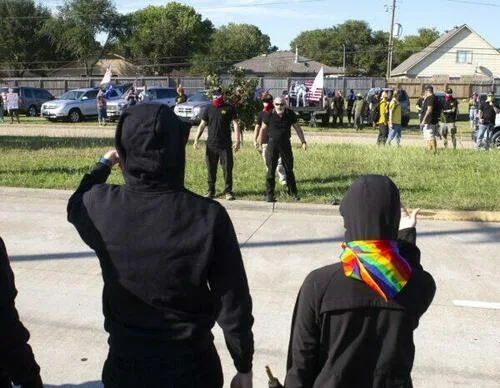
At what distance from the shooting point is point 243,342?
7.62 feet

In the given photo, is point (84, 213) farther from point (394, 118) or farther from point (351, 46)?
point (351, 46)

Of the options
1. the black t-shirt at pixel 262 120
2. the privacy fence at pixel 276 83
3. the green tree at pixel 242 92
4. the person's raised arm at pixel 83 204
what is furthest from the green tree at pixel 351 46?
the person's raised arm at pixel 83 204

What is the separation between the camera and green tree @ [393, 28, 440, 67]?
106 m

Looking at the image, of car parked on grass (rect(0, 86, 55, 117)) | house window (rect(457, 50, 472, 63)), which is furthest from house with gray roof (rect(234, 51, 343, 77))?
car parked on grass (rect(0, 86, 55, 117))

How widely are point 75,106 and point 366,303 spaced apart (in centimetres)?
2781

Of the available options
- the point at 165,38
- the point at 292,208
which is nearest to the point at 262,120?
the point at 292,208

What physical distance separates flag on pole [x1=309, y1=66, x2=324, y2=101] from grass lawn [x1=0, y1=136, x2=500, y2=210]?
447 inches

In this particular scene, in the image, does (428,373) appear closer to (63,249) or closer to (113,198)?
(113,198)

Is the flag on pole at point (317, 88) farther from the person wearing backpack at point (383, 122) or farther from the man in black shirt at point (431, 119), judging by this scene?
the man in black shirt at point (431, 119)

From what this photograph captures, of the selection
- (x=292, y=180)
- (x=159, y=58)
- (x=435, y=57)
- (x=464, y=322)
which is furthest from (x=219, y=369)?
(x=159, y=58)

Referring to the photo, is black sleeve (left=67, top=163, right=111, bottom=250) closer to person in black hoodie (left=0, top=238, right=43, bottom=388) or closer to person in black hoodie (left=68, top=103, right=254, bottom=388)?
person in black hoodie (left=68, top=103, right=254, bottom=388)

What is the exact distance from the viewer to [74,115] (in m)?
28.4

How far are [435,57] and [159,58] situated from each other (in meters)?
36.8

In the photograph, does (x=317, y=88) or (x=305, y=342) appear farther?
(x=317, y=88)
